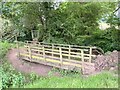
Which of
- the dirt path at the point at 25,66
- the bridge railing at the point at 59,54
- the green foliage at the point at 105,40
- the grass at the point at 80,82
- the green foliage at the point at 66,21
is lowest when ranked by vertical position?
the grass at the point at 80,82

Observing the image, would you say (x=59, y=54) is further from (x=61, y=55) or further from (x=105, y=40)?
(x=105, y=40)

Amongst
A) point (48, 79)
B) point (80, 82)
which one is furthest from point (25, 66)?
point (80, 82)

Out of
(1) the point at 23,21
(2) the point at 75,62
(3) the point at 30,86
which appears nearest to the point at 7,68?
(3) the point at 30,86

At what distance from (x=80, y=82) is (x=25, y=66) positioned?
2.26 ft

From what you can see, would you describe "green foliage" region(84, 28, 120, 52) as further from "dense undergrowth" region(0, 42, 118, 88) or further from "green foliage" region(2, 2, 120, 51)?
"dense undergrowth" region(0, 42, 118, 88)

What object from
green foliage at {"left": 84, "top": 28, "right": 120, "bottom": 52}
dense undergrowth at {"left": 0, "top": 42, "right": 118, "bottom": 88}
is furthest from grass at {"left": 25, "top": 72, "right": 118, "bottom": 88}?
green foliage at {"left": 84, "top": 28, "right": 120, "bottom": 52}

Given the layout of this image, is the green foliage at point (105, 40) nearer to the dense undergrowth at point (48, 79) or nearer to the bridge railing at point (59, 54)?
the bridge railing at point (59, 54)

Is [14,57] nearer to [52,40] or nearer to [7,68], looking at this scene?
[7,68]

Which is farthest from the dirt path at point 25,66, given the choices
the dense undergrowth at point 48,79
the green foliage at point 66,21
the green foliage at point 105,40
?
the green foliage at point 105,40

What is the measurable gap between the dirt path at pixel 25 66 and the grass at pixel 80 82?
0.09 m

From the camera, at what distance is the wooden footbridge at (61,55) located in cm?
293

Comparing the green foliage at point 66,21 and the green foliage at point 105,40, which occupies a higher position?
the green foliage at point 66,21

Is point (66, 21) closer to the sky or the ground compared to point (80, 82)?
closer to the sky

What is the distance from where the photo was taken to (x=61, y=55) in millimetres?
3016
